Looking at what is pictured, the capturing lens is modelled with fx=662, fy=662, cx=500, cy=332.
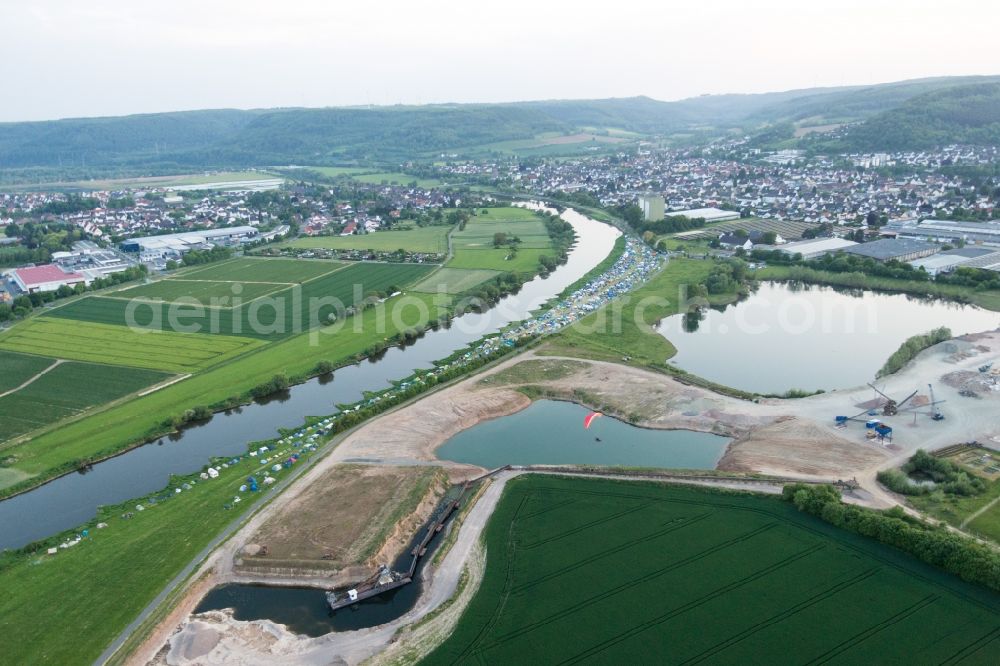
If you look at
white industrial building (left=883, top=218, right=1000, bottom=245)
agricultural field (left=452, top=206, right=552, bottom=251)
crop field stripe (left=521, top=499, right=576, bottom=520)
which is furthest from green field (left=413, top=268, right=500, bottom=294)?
white industrial building (left=883, top=218, right=1000, bottom=245)

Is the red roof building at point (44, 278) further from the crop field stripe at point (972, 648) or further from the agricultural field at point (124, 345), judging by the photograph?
the crop field stripe at point (972, 648)

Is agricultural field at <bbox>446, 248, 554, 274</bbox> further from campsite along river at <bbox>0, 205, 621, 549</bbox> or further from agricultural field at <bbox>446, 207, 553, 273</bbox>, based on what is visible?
campsite along river at <bbox>0, 205, 621, 549</bbox>

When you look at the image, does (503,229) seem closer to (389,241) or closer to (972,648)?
(389,241)

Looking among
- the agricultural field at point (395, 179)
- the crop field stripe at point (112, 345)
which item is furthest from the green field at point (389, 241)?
the agricultural field at point (395, 179)

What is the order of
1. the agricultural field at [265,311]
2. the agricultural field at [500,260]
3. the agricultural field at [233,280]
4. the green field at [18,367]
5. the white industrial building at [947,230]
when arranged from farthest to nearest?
the agricultural field at [500,260]
the white industrial building at [947,230]
the agricultural field at [233,280]
the agricultural field at [265,311]
the green field at [18,367]

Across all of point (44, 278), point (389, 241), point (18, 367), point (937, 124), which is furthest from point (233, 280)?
point (937, 124)

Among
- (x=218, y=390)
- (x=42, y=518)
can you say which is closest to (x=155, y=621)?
(x=42, y=518)
